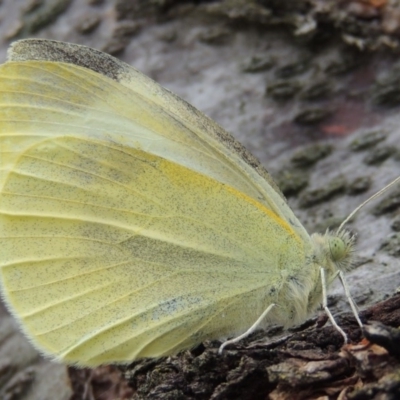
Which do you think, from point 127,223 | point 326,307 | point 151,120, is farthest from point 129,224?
point 326,307

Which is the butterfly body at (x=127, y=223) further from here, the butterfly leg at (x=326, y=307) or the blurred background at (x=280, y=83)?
the blurred background at (x=280, y=83)

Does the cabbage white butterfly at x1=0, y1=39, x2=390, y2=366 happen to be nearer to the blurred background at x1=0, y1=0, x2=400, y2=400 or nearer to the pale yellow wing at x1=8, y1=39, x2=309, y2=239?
the pale yellow wing at x1=8, y1=39, x2=309, y2=239

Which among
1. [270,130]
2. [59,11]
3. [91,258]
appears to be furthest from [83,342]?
[59,11]

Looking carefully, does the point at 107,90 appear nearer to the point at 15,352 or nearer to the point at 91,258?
the point at 91,258

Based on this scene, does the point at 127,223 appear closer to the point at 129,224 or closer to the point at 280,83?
the point at 129,224

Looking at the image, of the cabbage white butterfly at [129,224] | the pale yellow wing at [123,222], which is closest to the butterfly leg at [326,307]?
the cabbage white butterfly at [129,224]

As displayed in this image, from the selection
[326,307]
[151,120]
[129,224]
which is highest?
[151,120]

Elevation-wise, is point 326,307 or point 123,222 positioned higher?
point 123,222
